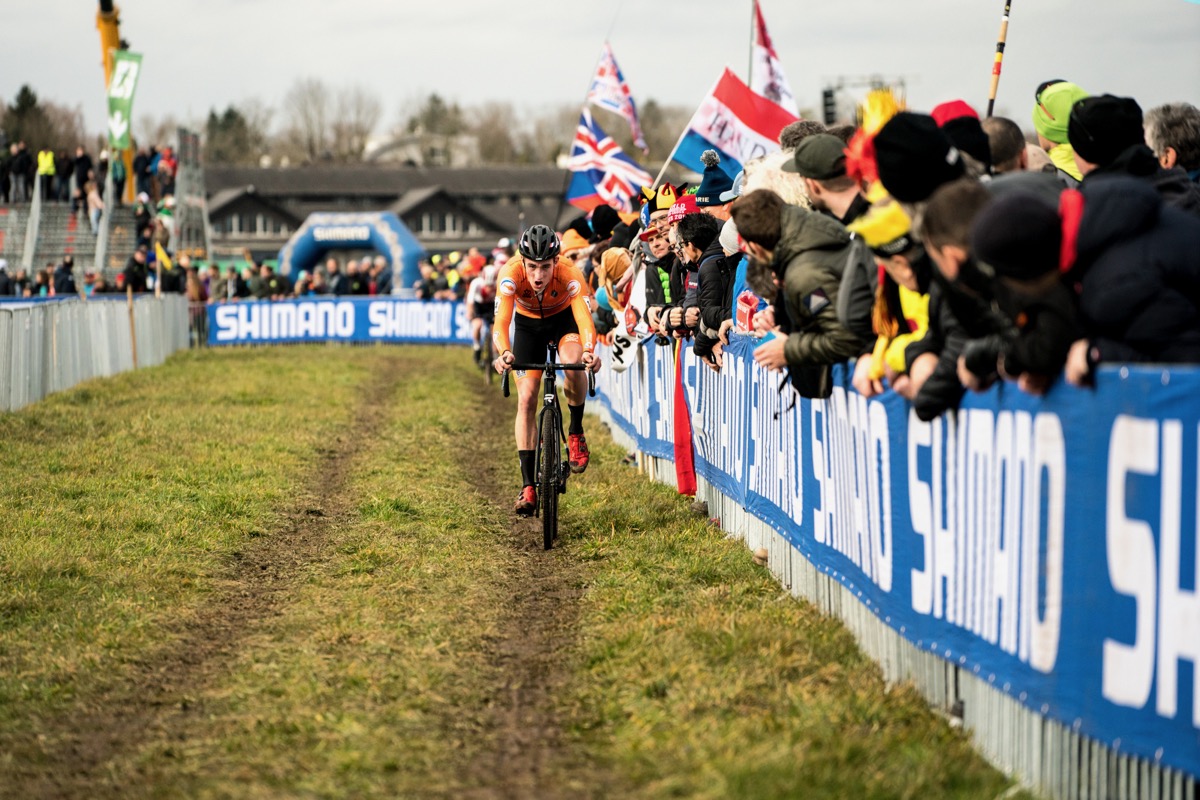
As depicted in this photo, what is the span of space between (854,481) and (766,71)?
11.8m

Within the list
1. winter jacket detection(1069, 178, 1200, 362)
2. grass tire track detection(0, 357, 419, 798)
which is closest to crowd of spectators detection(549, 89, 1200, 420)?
winter jacket detection(1069, 178, 1200, 362)

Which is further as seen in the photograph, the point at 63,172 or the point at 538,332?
the point at 63,172

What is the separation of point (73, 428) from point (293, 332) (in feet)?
69.2

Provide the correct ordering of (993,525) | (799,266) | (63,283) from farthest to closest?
(63,283) → (799,266) → (993,525)

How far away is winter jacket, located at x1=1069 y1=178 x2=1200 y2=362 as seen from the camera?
4367mm

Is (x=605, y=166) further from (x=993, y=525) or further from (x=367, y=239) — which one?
(x=367, y=239)

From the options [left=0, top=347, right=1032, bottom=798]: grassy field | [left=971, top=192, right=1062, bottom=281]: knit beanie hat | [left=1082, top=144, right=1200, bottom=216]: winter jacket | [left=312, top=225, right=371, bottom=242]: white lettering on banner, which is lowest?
[left=0, top=347, right=1032, bottom=798]: grassy field

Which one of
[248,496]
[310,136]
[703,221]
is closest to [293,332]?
[248,496]

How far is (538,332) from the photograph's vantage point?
38.6 ft

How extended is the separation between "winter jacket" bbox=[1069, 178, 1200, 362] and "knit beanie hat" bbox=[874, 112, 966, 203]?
3.32 feet

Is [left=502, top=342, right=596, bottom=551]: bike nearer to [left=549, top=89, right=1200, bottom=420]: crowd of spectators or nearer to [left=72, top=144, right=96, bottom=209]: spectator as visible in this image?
[left=549, top=89, right=1200, bottom=420]: crowd of spectators

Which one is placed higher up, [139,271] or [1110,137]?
[1110,137]

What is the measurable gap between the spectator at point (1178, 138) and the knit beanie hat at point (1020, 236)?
9.99ft

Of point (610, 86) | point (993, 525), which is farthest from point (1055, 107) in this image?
point (610, 86)
